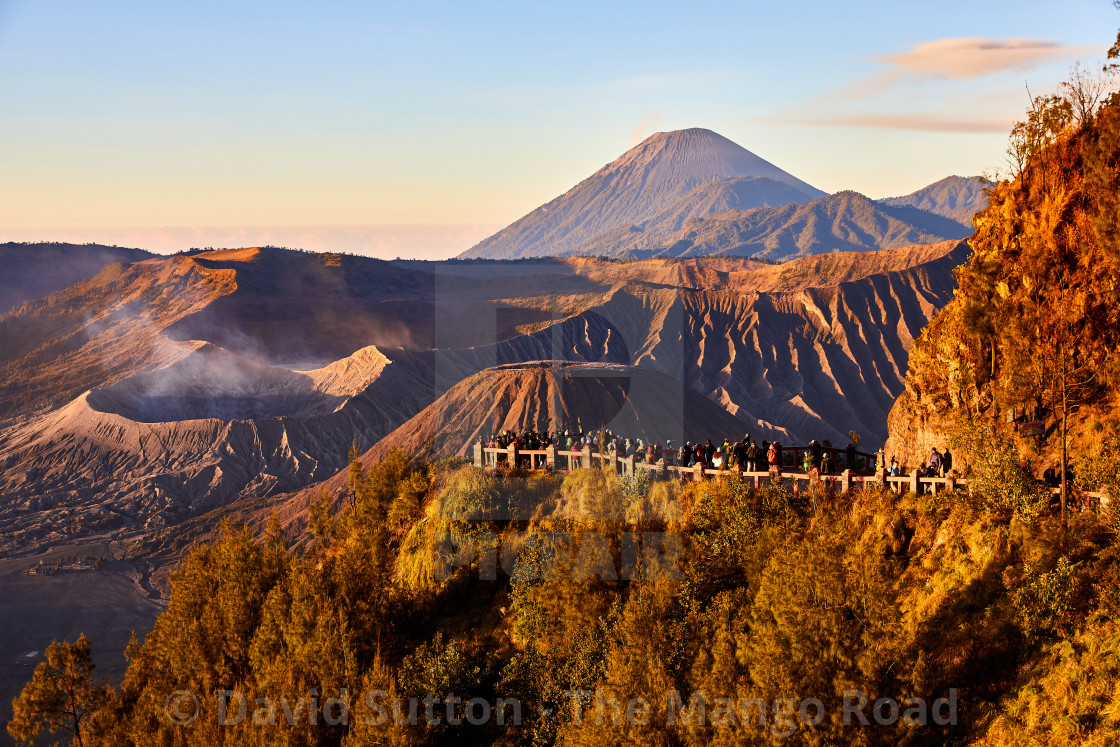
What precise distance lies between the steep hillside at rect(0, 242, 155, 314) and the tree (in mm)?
149694

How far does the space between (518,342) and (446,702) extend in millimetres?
95990

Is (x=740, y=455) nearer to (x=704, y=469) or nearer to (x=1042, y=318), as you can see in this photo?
(x=704, y=469)

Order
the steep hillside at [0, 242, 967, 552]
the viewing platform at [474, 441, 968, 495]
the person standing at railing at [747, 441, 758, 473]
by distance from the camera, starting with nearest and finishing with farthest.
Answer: the viewing platform at [474, 441, 968, 495]
the person standing at railing at [747, 441, 758, 473]
the steep hillside at [0, 242, 967, 552]

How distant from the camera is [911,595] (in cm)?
2078

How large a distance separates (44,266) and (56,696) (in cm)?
16803

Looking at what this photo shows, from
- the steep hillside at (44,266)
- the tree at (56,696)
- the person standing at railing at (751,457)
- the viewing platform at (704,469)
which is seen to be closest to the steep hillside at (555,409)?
the tree at (56,696)

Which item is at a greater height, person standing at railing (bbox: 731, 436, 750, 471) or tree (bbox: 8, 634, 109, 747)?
person standing at railing (bbox: 731, 436, 750, 471)

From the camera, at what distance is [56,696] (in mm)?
33844

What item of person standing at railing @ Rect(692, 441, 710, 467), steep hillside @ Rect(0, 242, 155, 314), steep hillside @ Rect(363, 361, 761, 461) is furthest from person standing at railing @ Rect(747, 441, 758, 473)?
steep hillside @ Rect(0, 242, 155, 314)

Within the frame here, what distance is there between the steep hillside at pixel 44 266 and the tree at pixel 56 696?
150 m

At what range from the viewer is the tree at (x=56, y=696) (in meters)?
33.3

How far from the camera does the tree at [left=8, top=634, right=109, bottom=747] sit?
109 feet

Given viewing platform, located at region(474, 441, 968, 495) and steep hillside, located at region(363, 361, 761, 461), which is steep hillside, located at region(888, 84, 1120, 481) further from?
steep hillside, located at region(363, 361, 761, 461)

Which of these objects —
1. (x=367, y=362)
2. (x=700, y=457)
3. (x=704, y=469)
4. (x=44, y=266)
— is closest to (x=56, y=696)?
(x=700, y=457)
